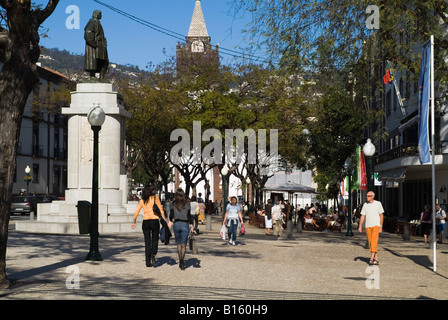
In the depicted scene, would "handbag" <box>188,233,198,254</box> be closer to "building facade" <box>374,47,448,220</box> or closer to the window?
"building facade" <box>374,47,448,220</box>

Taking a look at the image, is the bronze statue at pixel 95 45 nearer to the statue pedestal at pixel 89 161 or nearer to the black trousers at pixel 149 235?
the statue pedestal at pixel 89 161

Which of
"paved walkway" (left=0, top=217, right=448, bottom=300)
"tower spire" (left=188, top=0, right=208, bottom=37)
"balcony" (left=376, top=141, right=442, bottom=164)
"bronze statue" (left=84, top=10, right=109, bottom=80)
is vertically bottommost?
"paved walkway" (left=0, top=217, right=448, bottom=300)

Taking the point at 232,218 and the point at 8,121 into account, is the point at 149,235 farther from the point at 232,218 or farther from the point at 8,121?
the point at 232,218

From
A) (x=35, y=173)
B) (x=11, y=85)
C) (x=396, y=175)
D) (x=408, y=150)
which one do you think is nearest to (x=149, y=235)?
(x=11, y=85)

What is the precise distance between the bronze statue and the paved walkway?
7770mm

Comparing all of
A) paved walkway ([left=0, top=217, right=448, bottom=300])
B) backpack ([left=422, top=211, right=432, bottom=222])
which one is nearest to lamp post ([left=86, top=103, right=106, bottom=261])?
paved walkway ([left=0, top=217, right=448, bottom=300])

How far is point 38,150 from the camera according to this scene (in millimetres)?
70625

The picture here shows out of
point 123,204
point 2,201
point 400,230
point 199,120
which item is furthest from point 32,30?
point 199,120

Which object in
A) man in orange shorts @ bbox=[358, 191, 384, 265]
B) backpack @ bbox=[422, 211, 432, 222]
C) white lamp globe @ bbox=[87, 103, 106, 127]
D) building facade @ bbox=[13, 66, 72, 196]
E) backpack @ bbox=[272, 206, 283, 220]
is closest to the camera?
white lamp globe @ bbox=[87, 103, 106, 127]

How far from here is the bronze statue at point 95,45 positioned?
26.0 metres

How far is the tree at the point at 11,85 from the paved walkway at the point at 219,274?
1.45 metres

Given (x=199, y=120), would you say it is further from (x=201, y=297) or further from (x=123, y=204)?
(x=201, y=297)

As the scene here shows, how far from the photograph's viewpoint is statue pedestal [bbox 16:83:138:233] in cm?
2545
